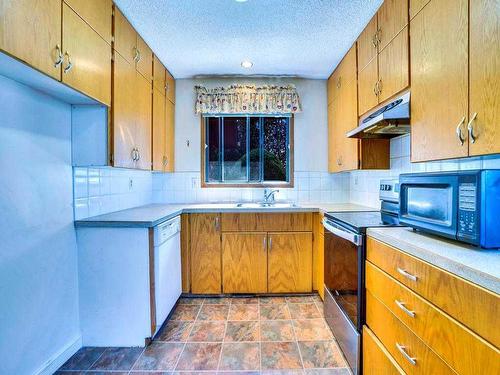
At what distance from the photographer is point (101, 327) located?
6.03ft

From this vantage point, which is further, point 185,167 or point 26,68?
point 185,167

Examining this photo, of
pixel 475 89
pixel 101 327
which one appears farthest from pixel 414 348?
pixel 101 327

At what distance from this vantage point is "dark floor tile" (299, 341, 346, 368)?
1676 millimetres

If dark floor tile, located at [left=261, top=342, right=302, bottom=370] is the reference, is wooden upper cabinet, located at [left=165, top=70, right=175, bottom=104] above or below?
above

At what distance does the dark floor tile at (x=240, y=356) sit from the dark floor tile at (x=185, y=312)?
0.53 metres

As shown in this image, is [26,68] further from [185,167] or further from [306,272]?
[306,272]

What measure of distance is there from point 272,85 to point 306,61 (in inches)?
19.5

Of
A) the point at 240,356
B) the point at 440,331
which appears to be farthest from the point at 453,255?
the point at 240,356

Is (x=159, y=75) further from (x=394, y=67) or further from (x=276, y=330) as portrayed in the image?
(x=276, y=330)

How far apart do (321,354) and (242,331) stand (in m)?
0.60

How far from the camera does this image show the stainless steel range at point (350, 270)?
1.52m

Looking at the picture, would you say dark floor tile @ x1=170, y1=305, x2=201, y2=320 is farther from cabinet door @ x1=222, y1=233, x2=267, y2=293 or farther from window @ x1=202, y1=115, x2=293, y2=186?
window @ x1=202, y1=115, x2=293, y2=186

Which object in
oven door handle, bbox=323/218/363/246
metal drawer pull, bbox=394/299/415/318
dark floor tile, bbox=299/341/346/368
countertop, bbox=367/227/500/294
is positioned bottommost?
dark floor tile, bbox=299/341/346/368

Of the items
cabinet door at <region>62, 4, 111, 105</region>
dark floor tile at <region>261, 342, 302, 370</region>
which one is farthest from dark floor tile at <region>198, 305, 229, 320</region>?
cabinet door at <region>62, 4, 111, 105</region>
